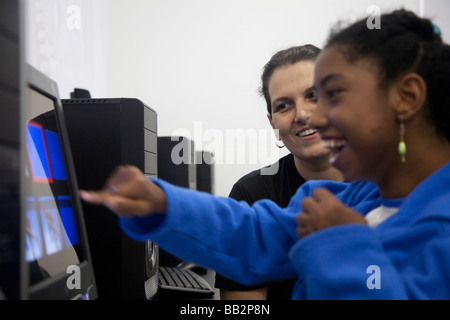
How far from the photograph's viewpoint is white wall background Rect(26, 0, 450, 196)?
8.98ft

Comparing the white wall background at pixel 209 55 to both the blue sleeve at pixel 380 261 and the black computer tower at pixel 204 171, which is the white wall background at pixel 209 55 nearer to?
the black computer tower at pixel 204 171

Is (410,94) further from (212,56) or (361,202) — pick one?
(212,56)

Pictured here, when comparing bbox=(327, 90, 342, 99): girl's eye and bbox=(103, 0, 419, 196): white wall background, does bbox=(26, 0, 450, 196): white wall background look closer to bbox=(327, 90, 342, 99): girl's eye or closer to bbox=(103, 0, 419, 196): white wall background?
bbox=(103, 0, 419, 196): white wall background

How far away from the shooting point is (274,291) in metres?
1.01

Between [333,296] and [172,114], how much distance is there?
2.38 metres

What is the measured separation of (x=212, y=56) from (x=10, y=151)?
2.49m

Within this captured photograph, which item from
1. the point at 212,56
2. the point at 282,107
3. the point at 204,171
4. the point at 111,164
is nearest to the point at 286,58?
the point at 282,107

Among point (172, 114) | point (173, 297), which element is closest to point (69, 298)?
point (173, 297)

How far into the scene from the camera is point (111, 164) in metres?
0.82

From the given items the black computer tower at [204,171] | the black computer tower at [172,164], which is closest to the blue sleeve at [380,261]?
the black computer tower at [172,164]

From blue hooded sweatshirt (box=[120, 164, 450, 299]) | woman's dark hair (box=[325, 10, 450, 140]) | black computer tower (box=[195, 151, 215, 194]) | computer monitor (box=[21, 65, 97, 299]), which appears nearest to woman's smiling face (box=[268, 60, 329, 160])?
blue hooded sweatshirt (box=[120, 164, 450, 299])

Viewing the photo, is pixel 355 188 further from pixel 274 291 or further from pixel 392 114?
pixel 274 291

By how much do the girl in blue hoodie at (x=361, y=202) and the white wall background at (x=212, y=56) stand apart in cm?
210

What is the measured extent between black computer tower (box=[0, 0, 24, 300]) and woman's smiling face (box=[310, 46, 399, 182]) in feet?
1.19
